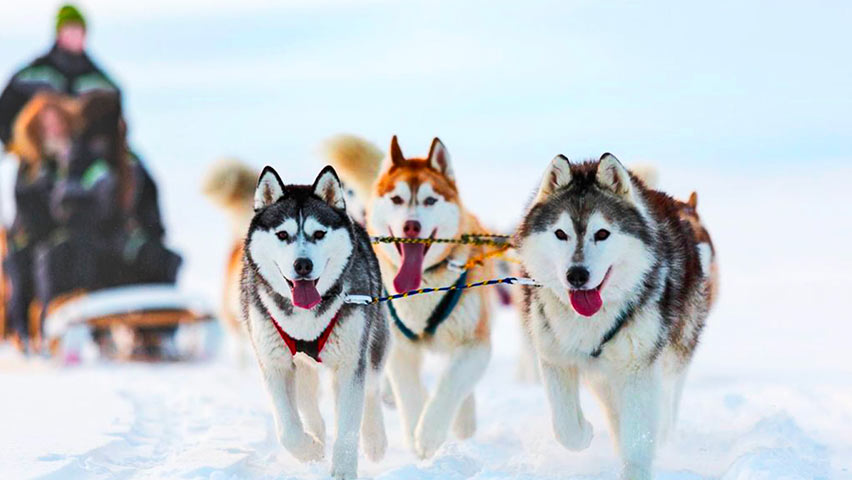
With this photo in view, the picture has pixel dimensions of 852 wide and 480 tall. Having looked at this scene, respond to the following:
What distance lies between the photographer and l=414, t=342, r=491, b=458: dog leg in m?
4.12

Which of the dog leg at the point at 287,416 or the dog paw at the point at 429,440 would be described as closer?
the dog leg at the point at 287,416

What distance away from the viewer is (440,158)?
4500 millimetres

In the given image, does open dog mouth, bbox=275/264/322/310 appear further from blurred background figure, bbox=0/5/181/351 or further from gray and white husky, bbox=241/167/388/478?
blurred background figure, bbox=0/5/181/351

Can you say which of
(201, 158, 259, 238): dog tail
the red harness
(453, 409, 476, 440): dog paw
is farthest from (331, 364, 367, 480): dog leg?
(201, 158, 259, 238): dog tail

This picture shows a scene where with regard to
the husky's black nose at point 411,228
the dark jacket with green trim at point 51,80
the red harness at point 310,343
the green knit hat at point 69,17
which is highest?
the green knit hat at point 69,17

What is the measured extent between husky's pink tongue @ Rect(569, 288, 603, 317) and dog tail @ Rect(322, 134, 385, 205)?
6.28ft

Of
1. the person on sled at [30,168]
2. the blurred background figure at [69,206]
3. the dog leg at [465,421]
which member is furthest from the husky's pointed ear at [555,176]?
the person on sled at [30,168]

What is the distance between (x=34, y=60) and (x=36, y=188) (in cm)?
128

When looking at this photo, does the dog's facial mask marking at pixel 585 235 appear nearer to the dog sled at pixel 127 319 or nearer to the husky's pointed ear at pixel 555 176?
the husky's pointed ear at pixel 555 176

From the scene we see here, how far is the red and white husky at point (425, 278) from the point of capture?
435cm

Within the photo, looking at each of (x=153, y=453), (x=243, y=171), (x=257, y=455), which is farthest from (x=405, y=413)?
(x=243, y=171)

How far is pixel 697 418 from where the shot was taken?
5227 mm

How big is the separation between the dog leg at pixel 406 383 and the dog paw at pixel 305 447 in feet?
2.46

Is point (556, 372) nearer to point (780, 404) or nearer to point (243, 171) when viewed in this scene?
point (780, 404)
